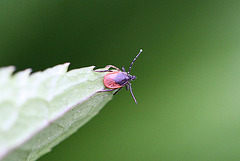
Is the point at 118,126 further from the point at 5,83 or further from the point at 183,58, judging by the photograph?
the point at 5,83

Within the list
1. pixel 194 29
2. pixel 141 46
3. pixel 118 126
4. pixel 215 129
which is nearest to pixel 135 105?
pixel 118 126

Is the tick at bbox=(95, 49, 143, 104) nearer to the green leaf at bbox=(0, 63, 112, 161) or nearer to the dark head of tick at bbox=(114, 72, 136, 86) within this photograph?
the dark head of tick at bbox=(114, 72, 136, 86)

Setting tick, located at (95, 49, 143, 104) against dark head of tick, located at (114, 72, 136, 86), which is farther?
dark head of tick, located at (114, 72, 136, 86)

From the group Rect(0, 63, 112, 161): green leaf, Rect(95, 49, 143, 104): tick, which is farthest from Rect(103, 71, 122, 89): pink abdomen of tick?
Rect(0, 63, 112, 161): green leaf

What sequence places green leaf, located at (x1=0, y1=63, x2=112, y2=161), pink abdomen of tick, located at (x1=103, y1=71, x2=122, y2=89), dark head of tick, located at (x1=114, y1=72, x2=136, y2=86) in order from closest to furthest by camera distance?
1. green leaf, located at (x1=0, y1=63, x2=112, y2=161)
2. pink abdomen of tick, located at (x1=103, y1=71, x2=122, y2=89)
3. dark head of tick, located at (x1=114, y1=72, x2=136, y2=86)

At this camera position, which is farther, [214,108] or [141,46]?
[141,46]

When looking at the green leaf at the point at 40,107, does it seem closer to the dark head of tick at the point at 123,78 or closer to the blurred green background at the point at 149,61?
the dark head of tick at the point at 123,78

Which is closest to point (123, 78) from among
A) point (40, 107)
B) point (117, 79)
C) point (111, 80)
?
point (117, 79)
